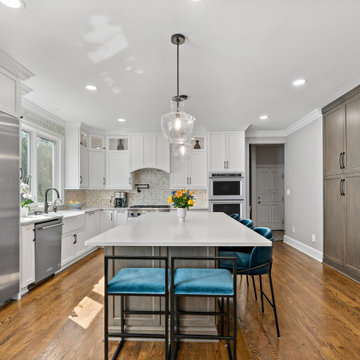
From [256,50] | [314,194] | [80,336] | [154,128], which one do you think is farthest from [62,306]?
[314,194]

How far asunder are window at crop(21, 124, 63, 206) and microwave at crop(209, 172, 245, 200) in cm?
304

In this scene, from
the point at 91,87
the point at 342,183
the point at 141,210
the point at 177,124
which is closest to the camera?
the point at 177,124

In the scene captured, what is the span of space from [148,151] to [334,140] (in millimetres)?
3613

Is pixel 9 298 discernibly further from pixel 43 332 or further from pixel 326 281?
pixel 326 281

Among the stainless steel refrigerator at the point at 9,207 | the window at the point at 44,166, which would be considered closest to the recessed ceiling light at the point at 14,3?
the stainless steel refrigerator at the point at 9,207

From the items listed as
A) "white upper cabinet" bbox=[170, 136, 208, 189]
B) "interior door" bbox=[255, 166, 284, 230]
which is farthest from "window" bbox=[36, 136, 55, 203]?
"interior door" bbox=[255, 166, 284, 230]

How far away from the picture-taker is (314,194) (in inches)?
190

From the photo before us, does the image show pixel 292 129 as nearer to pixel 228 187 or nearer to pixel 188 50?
pixel 228 187

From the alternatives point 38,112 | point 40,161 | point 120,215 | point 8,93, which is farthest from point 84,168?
point 8,93

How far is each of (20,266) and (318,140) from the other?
477 centimetres

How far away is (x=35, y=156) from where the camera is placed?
4422 mm

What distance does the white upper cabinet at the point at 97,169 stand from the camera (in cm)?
586

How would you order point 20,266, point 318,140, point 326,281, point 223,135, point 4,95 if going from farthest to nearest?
1. point 223,135
2. point 318,140
3. point 326,281
4. point 20,266
5. point 4,95

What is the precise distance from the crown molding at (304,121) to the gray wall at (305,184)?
2.5 inches
